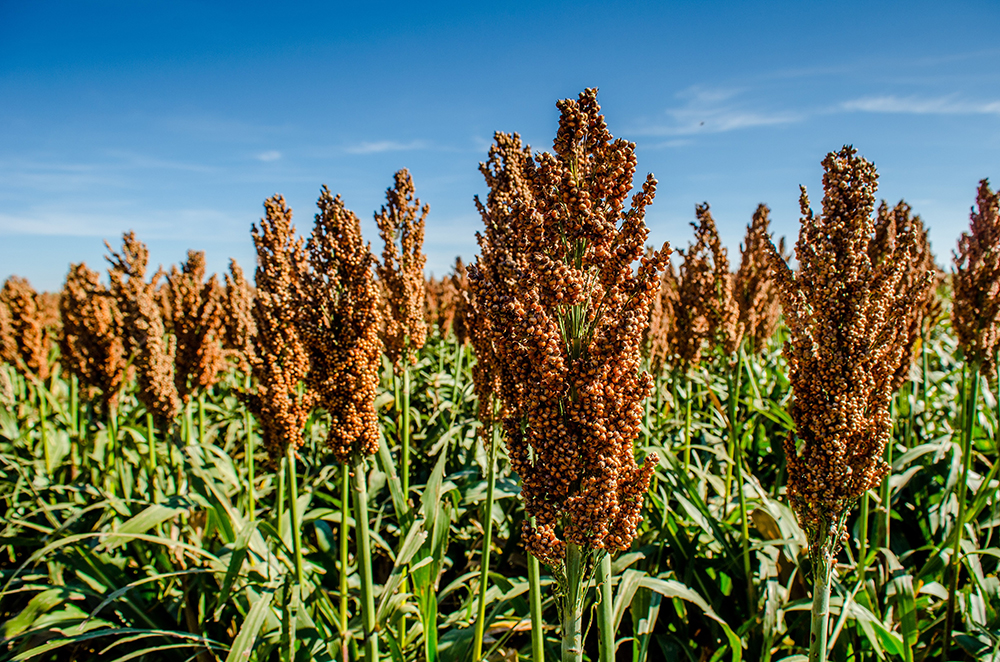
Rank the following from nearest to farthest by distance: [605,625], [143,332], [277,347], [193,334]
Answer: [605,625] → [277,347] → [143,332] → [193,334]

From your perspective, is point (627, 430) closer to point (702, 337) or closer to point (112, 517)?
point (702, 337)

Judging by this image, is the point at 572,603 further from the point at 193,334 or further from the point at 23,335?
the point at 23,335

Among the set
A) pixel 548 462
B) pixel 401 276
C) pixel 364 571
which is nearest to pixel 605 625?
pixel 548 462

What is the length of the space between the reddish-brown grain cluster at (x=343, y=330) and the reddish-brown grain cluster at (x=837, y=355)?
2193 mm

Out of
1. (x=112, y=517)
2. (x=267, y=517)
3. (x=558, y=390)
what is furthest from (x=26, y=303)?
(x=558, y=390)

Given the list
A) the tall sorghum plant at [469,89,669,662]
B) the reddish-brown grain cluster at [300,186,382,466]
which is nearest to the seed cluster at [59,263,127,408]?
the reddish-brown grain cluster at [300,186,382,466]

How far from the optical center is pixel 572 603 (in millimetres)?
1783

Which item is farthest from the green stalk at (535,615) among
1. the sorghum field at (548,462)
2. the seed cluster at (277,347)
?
the seed cluster at (277,347)

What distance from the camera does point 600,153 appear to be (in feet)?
5.59

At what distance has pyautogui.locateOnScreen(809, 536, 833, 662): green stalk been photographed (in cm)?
237

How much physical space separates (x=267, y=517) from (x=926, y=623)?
5194mm

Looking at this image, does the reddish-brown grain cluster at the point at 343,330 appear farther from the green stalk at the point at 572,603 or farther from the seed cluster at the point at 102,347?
the seed cluster at the point at 102,347

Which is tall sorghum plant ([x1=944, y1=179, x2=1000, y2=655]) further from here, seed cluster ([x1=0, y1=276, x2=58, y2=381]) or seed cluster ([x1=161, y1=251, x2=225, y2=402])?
seed cluster ([x1=0, y1=276, x2=58, y2=381])

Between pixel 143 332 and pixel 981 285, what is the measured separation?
6.56 metres
